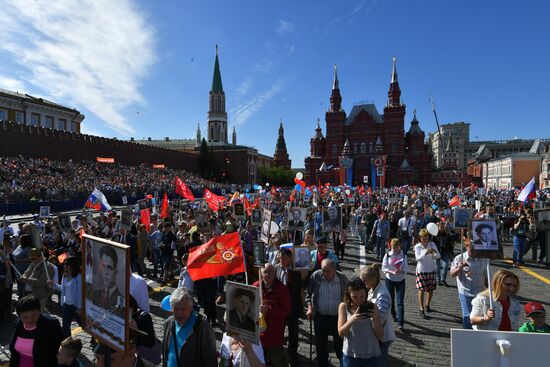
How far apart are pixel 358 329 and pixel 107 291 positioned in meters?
2.43

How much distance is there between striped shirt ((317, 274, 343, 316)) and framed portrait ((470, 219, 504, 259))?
1.95 m

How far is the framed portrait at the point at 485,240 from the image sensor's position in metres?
4.90

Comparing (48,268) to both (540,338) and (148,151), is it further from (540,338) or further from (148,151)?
(148,151)

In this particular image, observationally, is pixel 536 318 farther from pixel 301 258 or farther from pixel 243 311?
pixel 301 258

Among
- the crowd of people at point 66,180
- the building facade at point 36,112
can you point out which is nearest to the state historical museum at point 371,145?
the crowd of people at point 66,180

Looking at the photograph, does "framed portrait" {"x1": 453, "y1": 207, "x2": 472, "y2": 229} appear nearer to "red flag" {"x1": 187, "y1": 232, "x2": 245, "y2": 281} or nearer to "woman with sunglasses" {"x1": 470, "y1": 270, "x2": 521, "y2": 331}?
"woman with sunglasses" {"x1": 470, "y1": 270, "x2": 521, "y2": 331}

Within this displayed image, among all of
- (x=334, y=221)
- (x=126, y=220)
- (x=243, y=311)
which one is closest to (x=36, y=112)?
(x=126, y=220)

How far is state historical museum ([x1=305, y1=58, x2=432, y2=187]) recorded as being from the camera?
7981cm

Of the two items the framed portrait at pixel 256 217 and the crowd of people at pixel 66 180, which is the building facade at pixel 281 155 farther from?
the framed portrait at pixel 256 217

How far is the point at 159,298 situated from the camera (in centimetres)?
877

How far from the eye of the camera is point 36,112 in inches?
2333

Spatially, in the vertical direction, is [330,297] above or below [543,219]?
below

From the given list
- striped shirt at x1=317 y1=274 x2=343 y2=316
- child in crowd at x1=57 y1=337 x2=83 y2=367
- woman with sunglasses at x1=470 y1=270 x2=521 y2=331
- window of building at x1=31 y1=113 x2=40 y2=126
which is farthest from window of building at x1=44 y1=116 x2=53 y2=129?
woman with sunglasses at x1=470 y1=270 x2=521 y2=331

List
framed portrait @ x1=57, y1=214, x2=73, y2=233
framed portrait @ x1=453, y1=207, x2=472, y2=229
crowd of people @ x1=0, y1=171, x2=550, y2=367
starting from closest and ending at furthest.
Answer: crowd of people @ x1=0, y1=171, x2=550, y2=367
framed portrait @ x1=453, y1=207, x2=472, y2=229
framed portrait @ x1=57, y1=214, x2=73, y2=233
